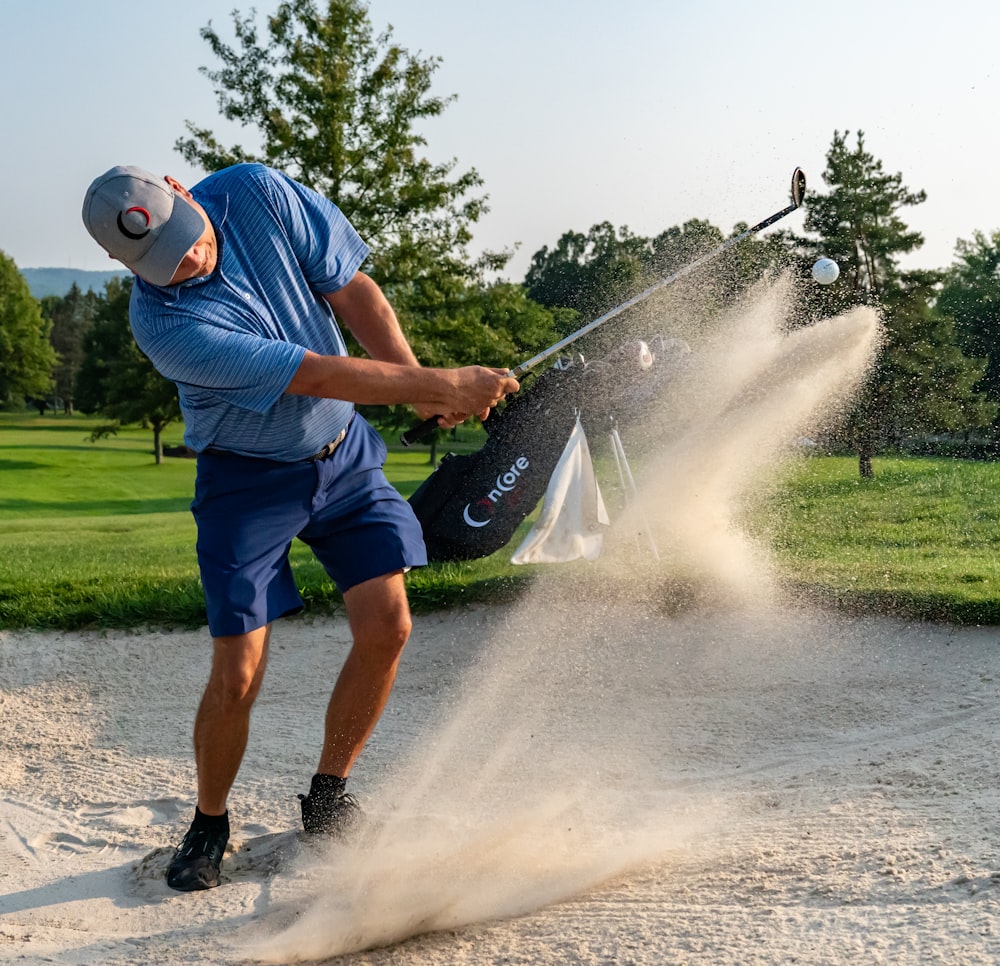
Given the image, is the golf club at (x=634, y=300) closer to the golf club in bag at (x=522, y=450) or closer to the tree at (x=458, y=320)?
the golf club in bag at (x=522, y=450)

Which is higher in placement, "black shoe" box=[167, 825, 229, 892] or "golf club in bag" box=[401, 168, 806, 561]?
"golf club in bag" box=[401, 168, 806, 561]

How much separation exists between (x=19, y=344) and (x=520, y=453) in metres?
48.2

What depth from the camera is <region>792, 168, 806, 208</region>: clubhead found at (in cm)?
416

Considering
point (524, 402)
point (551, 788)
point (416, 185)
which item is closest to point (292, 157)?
point (416, 185)

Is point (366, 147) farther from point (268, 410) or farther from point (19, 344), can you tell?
point (19, 344)

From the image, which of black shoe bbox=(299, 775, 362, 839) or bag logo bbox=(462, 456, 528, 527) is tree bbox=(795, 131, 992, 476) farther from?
black shoe bbox=(299, 775, 362, 839)

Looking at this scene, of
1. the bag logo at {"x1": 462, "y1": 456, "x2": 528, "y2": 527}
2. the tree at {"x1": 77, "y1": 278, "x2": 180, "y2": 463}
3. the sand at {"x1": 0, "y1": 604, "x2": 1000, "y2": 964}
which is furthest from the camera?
the tree at {"x1": 77, "y1": 278, "x2": 180, "y2": 463}

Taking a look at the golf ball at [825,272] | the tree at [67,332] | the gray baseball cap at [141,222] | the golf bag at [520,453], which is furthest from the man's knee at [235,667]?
the tree at [67,332]

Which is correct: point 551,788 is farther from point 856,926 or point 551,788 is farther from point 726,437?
point 726,437

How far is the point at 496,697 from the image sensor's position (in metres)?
4.97

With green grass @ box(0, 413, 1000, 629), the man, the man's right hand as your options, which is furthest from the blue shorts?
green grass @ box(0, 413, 1000, 629)

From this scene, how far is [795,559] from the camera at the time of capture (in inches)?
257

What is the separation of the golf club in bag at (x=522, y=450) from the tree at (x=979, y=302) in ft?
63.2

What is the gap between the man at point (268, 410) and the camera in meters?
2.84
